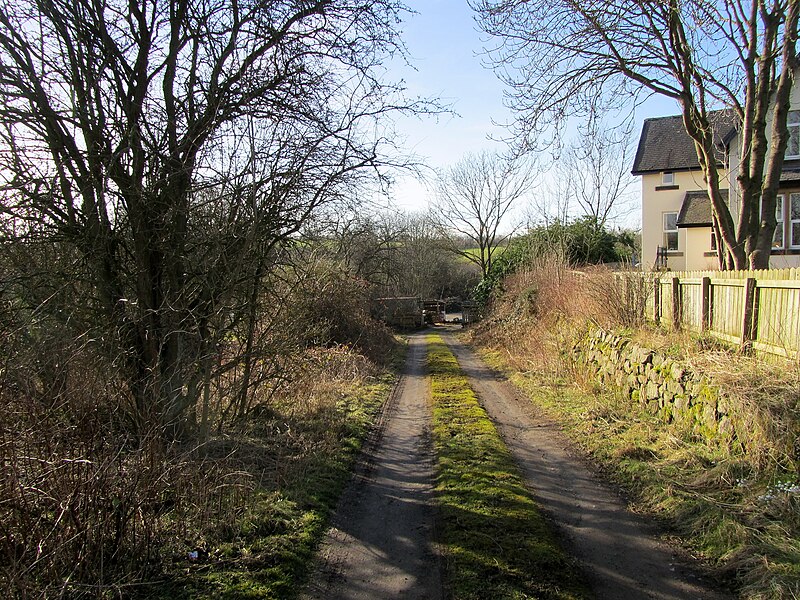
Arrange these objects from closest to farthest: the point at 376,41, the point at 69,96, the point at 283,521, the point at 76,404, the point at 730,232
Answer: the point at 76,404, the point at 283,521, the point at 69,96, the point at 376,41, the point at 730,232

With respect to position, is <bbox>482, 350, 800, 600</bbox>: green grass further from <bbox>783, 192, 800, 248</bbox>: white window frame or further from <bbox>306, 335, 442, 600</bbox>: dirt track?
<bbox>783, 192, 800, 248</bbox>: white window frame

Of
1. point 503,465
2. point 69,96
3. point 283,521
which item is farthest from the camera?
point 503,465

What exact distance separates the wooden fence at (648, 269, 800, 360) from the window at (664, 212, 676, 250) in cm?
1864

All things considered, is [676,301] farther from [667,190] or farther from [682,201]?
[667,190]

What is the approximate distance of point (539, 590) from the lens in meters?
4.07

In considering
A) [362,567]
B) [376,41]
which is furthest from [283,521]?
[376,41]

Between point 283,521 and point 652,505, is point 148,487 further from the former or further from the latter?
point 652,505

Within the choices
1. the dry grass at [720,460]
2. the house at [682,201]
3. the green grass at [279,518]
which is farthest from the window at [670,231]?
the green grass at [279,518]

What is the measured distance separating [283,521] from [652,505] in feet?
12.5

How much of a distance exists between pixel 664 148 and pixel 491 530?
95.4 feet

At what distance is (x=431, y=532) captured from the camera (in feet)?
17.1

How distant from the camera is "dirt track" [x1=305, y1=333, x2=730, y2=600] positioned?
420 centimetres

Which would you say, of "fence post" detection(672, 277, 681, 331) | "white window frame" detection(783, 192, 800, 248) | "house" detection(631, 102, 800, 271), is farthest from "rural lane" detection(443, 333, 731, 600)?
"house" detection(631, 102, 800, 271)

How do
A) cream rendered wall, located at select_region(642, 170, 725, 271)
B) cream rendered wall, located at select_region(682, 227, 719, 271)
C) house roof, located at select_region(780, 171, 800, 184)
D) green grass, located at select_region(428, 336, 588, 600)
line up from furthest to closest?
cream rendered wall, located at select_region(642, 170, 725, 271)
cream rendered wall, located at select_region(682, 227, 719, 271)
house roof, located at select_region(780, 171, 800, 184)
green grass, located at select_region(428, 336, 588, 600)
